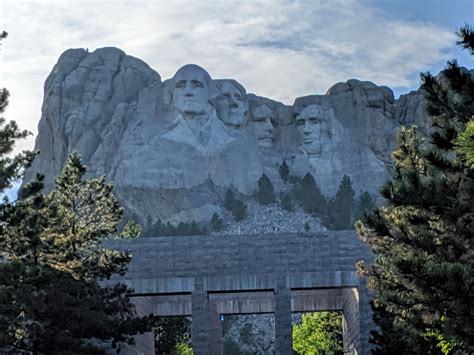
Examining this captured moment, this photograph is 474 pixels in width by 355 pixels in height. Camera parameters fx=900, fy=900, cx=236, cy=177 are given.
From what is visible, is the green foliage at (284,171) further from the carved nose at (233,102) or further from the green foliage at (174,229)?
the green foliage at (174,229)

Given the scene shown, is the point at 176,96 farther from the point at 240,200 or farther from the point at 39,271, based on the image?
the point at 39,271

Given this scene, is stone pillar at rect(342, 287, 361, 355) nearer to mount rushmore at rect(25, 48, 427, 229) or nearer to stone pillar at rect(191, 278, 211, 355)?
stone pillar at rect(191, 278, 211, 355)

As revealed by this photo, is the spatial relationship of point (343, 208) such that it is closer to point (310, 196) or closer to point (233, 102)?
point (310, 196)

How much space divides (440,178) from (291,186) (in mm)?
86775

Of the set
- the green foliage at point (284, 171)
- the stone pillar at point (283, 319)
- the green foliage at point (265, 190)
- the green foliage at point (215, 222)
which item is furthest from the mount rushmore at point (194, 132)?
the stone pillar at point (283, 319)

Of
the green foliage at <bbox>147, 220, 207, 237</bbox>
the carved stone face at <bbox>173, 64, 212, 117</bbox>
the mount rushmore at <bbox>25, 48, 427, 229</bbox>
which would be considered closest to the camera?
the green foliage at <bbox>147, 220, 207, 237</bbox>

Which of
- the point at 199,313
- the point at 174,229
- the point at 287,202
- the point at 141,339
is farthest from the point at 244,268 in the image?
the point at 287,202

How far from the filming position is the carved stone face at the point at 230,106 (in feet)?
317

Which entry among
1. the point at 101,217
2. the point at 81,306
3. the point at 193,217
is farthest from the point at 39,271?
the point at 193,217

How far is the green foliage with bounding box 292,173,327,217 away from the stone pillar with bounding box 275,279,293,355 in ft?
220

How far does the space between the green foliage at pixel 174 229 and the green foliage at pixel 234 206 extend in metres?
4.51

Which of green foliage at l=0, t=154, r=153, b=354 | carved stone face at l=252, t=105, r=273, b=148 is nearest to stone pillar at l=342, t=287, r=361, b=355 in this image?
green foliage at l=0, t=154, r=153, b=354

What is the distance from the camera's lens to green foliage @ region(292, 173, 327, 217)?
9681 centimetres

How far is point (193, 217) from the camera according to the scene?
91.4m
